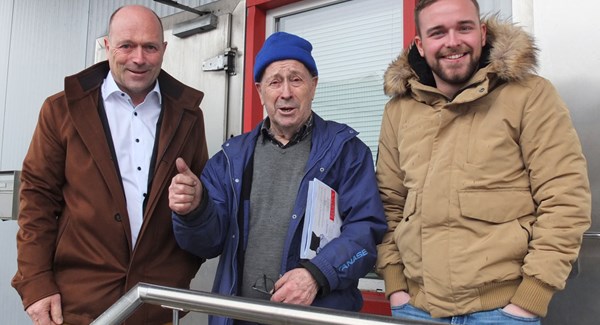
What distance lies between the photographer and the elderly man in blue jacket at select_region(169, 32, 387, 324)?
1672mm

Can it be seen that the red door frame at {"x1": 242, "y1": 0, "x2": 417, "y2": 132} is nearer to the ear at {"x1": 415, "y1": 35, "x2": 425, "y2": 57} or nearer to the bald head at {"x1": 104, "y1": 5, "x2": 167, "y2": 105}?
the bald head at {"x1": 104, "y1": 5, "x2": 167, "y2": 105}

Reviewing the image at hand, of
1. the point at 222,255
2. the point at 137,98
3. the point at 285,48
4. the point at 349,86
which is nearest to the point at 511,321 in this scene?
the point at 222,255

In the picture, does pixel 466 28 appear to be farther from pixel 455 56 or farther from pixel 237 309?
pixel 237 309

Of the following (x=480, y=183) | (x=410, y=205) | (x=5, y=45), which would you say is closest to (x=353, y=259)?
(x=410, y=205)

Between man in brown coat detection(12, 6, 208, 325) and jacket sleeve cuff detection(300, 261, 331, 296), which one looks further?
man in brown coat detection(12, 6, 208, 325)

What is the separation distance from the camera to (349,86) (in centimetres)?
297

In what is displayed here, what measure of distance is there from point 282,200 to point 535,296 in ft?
2.69

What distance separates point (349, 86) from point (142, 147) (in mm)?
1326

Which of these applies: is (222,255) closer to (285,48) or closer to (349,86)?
(285,48)

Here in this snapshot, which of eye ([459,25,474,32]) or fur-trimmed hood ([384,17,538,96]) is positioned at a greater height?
eye ([459,25,474,32])

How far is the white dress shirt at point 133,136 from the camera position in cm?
199

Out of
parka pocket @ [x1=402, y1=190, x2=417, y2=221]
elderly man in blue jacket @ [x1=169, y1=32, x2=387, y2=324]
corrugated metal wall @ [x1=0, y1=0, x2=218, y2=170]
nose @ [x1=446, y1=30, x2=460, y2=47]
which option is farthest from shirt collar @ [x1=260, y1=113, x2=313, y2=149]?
corrugated metal wall @ [x1=0, y1=0, x2=218, y2=170]

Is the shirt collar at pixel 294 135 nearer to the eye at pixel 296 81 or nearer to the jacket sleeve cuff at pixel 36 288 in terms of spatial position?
the eye at pixel 296 81

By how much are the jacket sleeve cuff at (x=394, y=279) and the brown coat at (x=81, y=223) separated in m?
0.81
